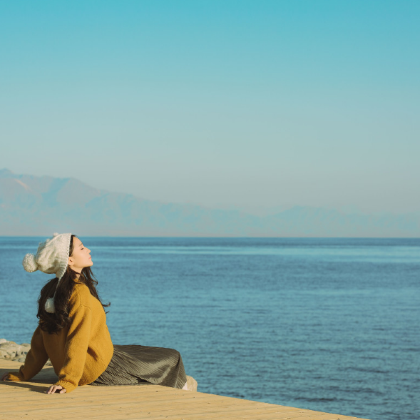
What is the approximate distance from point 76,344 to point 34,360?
40.7 inches

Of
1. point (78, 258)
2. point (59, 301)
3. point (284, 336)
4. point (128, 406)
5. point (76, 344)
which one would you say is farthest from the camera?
point (284, 336)

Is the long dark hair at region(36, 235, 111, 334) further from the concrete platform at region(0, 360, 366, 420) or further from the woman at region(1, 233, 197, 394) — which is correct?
the concrete platform at region(0, 360, 366, 420)

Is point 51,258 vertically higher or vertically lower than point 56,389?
higher

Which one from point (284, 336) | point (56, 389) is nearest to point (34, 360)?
point (56, 389)

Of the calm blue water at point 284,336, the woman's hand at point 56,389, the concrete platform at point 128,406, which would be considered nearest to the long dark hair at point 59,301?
the woman's hand at point 56,389

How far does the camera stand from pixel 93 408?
18.4 feet

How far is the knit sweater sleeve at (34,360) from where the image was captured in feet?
21.2

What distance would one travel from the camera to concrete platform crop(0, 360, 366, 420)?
5.38 meters

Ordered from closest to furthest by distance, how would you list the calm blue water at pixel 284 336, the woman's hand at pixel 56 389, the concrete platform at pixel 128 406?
the concrete platform at pixel 128 406
the woman's hand at pixel 56 389
the calm blue water at pixel 284 336

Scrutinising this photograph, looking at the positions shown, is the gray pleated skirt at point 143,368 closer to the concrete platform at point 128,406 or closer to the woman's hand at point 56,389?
the concrete platform at point 128,406

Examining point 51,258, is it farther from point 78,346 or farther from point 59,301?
point 78,346

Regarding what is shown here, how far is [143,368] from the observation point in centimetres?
683

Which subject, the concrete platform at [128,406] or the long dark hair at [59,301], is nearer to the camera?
the concrete platform at [128,406]

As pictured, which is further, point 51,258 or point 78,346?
point 51,258
